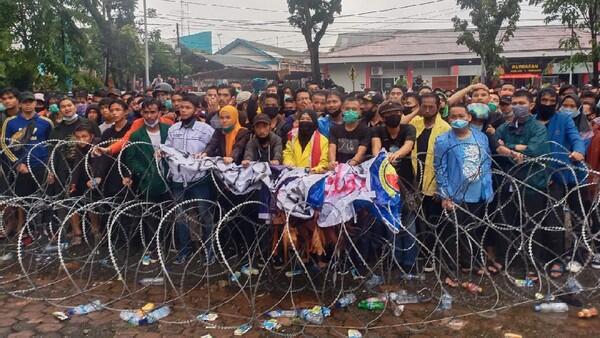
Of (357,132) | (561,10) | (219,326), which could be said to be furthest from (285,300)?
(561,10)

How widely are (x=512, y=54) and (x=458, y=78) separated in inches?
143

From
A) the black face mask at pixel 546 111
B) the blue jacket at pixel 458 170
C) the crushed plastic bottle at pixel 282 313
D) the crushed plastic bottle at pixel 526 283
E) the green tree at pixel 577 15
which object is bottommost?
the crushed plastic bottle at pixel 282 313

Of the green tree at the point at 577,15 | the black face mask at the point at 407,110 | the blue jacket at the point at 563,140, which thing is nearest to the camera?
the blue jacket at the point at 563,140

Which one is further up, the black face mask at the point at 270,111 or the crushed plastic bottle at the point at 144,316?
the black face mask at the point at 270,111

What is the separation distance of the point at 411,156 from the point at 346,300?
1751 millimetres

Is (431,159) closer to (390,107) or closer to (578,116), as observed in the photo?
(390,107)

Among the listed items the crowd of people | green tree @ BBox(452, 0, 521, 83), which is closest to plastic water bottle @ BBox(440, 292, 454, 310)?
the crowd of people

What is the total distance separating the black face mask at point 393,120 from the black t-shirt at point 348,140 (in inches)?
9.0

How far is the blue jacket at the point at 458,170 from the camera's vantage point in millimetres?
5547

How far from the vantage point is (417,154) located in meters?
5.73

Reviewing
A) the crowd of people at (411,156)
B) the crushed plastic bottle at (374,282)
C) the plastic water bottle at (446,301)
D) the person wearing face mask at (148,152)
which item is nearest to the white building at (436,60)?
the crowd of people at (411,156)

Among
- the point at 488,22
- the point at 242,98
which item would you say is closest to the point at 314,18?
the point at 488,22

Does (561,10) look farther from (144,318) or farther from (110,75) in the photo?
(110,75)

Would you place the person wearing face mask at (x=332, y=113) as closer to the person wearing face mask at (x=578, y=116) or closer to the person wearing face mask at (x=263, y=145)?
the person wearing face mask at (x=263, y=145)
